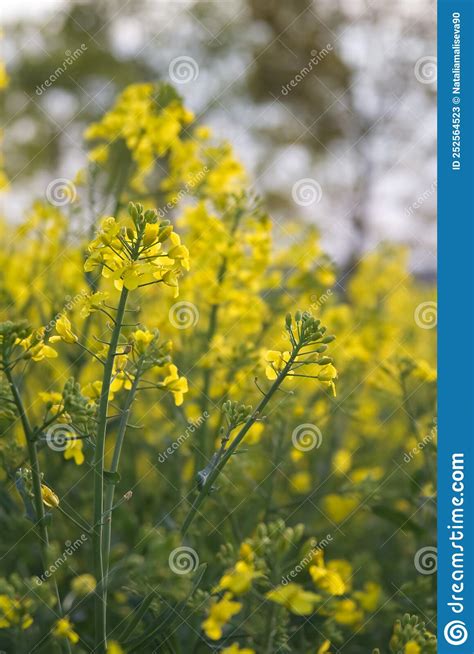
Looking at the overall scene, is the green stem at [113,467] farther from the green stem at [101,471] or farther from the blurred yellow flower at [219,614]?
the blurred yellow flower at [219,614]

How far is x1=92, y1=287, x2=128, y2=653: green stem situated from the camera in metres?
1.41

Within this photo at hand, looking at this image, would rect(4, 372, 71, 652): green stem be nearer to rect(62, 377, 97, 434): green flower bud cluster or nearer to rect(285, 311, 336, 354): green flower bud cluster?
rect(62, 377, 97, 434): green flower bud cluster

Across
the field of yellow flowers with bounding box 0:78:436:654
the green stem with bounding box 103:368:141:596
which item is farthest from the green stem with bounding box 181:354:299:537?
the green stem with bounding box 103:368:141:596

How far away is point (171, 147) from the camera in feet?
8.89

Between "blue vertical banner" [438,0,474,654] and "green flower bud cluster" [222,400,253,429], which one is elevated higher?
"blue vertical banner" [438,0,474,654]

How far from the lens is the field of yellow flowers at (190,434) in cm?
145

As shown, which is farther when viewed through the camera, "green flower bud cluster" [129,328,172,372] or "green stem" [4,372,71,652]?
"green flower bud cluster" [129,328,172,372]

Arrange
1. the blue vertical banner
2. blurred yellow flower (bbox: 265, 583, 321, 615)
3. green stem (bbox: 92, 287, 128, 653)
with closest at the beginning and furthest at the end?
blurred yellow flower (bbox: 265, 583, 321, 615)
green stem (bbox: 92, 287, 128, 653)
the blue vertical banner

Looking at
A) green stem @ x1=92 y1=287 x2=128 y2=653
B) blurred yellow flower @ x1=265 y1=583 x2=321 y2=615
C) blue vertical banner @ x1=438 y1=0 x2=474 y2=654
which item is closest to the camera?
blurred yellow flower @ x1=265 y1=583 x2=321 y2=615

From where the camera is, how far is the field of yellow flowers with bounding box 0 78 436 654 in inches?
57.1

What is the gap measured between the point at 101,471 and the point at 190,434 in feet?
3.05

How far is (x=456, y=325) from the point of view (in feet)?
6.05

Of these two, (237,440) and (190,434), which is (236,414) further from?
(190,434)

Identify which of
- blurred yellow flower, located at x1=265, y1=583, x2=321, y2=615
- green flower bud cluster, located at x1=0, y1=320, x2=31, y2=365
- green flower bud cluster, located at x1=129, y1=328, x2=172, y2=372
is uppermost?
green flower bud cluster, located at x1=129, y1=328, x2=172, y2=372
